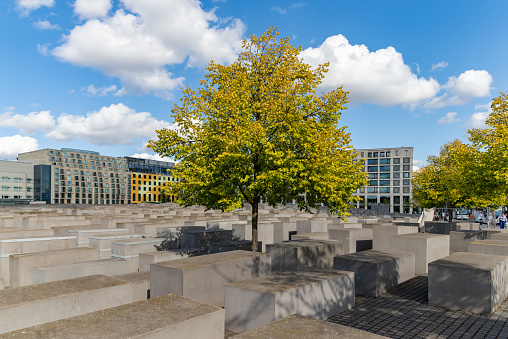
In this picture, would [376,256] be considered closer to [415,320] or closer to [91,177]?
[415,320]

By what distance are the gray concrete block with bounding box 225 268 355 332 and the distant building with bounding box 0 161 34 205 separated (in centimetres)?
11354

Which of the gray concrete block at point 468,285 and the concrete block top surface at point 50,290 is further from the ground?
the concrete block top surface at point 50,290

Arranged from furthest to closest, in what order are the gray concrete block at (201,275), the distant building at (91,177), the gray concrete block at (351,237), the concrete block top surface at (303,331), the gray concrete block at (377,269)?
the distant building at (91,177) < the gray concrete block at (351,237) < the gray concrete block at (377,269) < the gray concrete block at (201,275) < the concrete block top surface at (303,331)

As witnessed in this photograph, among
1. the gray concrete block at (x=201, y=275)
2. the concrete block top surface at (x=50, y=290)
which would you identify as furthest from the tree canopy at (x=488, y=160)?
the concrete block top surface at (x=50, y=290)

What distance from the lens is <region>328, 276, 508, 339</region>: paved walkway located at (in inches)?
308

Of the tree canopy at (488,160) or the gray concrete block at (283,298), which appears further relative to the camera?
the tree canopy at (488,160)

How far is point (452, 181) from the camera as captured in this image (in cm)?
Answer: 3069

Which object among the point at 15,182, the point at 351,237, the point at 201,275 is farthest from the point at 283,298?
the point at 15,182

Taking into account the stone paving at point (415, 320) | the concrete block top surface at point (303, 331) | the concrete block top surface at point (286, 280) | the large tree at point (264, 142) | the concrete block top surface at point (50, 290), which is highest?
the large tree at point (264, 142)

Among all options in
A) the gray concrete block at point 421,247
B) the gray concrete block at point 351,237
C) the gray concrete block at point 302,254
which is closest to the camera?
the gray concrete block at point 302,254

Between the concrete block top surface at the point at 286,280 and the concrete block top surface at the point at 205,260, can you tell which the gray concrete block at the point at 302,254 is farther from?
the concrete block top surface at the point at 286,280

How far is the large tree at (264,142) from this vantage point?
38.1 feet

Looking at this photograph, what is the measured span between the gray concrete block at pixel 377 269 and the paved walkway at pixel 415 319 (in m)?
0.35

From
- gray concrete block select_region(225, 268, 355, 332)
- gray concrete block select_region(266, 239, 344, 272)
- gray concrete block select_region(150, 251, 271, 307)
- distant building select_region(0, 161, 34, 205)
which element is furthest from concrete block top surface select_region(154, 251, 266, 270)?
distant building select_region(0, 161, 34, 205)
